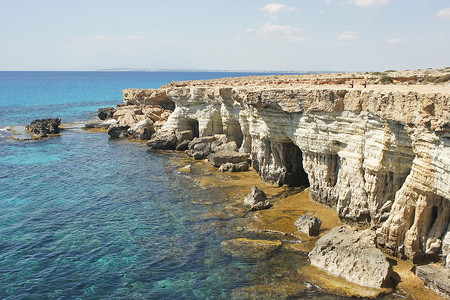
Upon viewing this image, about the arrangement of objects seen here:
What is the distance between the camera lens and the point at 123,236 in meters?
24.0

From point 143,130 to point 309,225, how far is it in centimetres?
3704

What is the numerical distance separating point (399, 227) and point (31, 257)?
65.2ft

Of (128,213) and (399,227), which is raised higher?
(399,227)

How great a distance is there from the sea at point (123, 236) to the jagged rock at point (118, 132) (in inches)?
553

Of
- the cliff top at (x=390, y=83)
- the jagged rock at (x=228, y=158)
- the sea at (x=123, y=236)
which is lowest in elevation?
the sea at (x=123, y=236)

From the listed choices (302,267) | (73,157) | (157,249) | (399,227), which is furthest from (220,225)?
(73,157)

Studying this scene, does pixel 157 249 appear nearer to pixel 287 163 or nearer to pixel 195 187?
pixel 195 187

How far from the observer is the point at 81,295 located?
1789 cm

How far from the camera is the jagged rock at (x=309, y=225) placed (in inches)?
896

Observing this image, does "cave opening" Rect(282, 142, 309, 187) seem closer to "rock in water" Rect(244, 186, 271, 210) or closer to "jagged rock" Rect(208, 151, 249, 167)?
"rock in water" Rect(244, 186, 271, 210)

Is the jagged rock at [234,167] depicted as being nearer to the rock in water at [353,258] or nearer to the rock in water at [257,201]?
the rock in water at [257,201]

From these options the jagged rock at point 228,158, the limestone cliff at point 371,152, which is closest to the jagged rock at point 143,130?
the jagged rock at point 228,158

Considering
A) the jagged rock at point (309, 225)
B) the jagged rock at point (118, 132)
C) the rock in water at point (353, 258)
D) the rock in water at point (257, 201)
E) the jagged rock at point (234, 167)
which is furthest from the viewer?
the jagged rock at point (118, 132)

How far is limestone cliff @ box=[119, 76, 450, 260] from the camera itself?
17953 mm
